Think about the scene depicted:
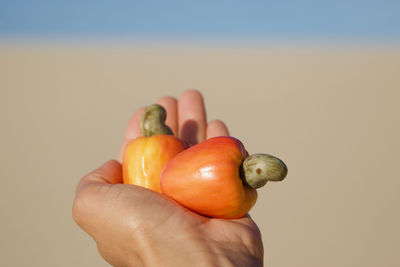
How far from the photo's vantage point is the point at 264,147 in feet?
30.9

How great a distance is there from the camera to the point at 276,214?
22.7 ft

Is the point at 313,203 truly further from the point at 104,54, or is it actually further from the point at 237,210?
the point at 104,54

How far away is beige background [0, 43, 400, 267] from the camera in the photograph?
6.10 metres

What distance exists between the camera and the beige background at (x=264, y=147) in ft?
20.0

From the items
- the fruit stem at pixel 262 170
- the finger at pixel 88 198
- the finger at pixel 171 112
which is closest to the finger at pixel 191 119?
the finger at pixel 171 112

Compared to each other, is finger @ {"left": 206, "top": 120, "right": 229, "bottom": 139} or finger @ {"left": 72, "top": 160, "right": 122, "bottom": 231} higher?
finger @ {"left": 206, "top": 120, "right": 229, "bottom": 139}

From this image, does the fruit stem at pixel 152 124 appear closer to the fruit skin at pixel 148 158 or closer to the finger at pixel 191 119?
the fruit skin at pixel 148 158

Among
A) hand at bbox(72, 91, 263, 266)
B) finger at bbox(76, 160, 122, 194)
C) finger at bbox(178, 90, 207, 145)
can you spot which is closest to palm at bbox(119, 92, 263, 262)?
hand at bbox(72, 91, 263, 266)

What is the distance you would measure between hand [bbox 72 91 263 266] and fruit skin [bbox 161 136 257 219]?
61 millimetres

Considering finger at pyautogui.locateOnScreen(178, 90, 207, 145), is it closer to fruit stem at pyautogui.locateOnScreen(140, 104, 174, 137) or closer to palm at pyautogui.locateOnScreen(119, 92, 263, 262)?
fruit stem at pyautogui.locateOnScreen(140, 104, 174, 137)

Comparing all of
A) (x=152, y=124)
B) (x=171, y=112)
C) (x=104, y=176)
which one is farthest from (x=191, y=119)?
(x=104, y=176)

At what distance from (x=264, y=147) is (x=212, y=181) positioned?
24.1 feet

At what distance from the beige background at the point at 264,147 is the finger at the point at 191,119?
290cm

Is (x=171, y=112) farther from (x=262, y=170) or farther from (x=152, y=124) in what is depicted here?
(x=262, y=170)
